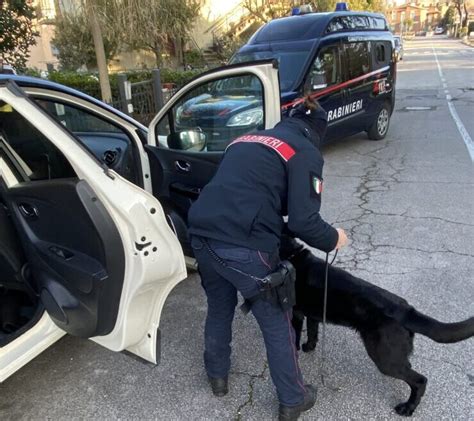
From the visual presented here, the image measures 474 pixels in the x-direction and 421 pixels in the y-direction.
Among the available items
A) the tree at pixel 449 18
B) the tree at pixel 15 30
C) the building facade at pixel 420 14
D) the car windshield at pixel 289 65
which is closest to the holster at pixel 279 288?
the car windshield at pixel 289 65

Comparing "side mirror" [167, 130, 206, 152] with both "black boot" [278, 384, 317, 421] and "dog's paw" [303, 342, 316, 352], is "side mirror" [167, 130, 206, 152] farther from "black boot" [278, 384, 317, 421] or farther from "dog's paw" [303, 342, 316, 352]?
"black boot" [278, 384, 317, 421]

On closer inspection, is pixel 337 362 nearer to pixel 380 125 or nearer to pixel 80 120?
pixel 80 120

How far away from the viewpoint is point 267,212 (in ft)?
6.40

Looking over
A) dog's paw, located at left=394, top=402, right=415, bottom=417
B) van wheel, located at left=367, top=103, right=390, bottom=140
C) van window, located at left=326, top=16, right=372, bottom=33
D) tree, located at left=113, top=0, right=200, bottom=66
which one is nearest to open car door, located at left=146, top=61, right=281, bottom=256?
dog's paw, located at left=394, top=402, right=415, bottom=417

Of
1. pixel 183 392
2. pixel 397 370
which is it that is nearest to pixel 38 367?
pixel 183 392

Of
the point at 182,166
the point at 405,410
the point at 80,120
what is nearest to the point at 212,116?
the point at 182,166

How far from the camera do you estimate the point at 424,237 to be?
420 cm

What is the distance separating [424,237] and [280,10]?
18.6 meters

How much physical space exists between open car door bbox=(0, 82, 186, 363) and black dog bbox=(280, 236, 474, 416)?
633 mm

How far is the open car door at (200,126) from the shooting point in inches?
114

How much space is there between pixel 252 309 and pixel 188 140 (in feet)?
5.52

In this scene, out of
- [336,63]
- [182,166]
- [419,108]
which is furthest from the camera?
[419,108]

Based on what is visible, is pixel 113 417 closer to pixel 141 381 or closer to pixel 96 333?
pixel 141 381

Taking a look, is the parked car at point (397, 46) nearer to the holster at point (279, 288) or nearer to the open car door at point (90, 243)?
the holster at point (279, 288)
